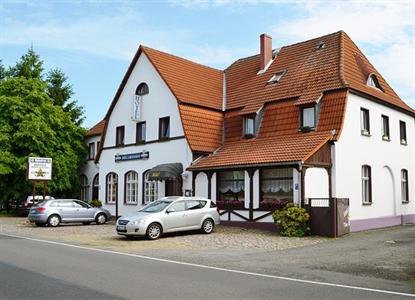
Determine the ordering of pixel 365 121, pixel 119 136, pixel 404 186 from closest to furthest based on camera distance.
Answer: pixel 365 121, pixel 404 186, pixel 119 136

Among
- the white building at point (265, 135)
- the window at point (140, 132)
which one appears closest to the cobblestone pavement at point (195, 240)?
the white building at point (265, 135)

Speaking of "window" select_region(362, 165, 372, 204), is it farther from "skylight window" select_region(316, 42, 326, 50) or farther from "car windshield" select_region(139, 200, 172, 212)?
"car windshield" select_region(139, 200, 172, 212)

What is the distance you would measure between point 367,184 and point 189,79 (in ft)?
40.3

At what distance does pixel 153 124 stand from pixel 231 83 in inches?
232

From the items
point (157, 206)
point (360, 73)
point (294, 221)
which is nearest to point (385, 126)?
point (360, 73)

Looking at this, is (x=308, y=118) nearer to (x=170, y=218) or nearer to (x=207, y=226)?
(x=207, y=226)

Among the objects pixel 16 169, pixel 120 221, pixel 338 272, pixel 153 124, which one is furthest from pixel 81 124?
→ pixel 338 272

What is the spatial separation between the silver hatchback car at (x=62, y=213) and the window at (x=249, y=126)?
9.55 meters

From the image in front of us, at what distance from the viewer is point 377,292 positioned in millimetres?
8523

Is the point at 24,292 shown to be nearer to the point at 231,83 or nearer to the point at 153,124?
the point at 153,124

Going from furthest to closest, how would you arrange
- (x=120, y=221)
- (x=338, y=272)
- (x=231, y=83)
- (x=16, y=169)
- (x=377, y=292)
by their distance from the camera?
(x=16, y=169) < (x=231, y=83) < (x=120, y=221) < (x=338, y=272) < (x=377, y=292)

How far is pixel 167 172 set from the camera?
1005 inches

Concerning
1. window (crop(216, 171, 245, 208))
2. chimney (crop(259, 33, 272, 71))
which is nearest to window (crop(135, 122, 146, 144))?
window (crop(216, 171, 245, 208))

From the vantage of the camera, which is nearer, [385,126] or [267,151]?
[267,151]
